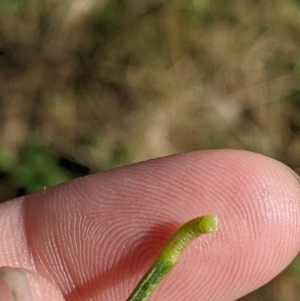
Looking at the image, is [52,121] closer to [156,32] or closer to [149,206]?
[156,32]

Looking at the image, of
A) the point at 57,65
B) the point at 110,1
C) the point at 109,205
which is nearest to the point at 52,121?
the point at 57,65

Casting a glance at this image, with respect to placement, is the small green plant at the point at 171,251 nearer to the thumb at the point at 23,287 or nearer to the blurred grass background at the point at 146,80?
the thumb at the point at 23,287

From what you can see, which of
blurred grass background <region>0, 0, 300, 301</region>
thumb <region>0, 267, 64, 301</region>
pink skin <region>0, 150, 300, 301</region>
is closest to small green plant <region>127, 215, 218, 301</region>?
pink skin <region>0, 150, 300, 301</region>

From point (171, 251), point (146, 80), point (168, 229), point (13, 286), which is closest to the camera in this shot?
point (13, 286)

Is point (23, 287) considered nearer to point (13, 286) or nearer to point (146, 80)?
point (13, 286)

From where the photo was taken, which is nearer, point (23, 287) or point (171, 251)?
point (23, 287)

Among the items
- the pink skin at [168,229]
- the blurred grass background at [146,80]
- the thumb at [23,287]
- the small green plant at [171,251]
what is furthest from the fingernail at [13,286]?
the blurred grass background at [146,80]

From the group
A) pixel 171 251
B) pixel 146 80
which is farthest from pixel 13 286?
pixel 146 80
